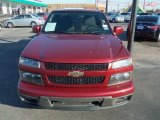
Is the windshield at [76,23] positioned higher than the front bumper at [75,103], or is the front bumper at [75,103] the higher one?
the windshield at [76,23]

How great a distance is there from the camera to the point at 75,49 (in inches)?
167

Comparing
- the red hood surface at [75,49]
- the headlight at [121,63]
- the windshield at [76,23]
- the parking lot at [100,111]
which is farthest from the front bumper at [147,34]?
the headlight at [121,63]

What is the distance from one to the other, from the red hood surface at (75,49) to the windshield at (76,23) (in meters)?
0.41

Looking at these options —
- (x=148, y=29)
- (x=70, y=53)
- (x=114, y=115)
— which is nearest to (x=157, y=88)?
(x=114, y=115)

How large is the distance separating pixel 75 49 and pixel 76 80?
591 mm

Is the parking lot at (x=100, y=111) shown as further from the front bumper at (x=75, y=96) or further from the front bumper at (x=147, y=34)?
the front bumper at (x=147, y=34)

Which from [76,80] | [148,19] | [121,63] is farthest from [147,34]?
[76,80]

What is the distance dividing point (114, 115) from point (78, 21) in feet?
7.66

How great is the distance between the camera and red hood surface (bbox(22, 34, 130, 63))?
3.91 meters

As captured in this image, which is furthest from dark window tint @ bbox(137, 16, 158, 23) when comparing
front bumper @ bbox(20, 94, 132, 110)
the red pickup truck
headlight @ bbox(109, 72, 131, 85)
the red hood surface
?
front bumper @ bbox(20, 94, 132, 110)

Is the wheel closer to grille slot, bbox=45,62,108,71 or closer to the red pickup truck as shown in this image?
the red pickup truck

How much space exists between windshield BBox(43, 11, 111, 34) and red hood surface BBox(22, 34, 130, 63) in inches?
16.1

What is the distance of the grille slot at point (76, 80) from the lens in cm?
391

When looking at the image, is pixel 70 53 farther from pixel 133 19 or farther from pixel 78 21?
pixel 133 19
